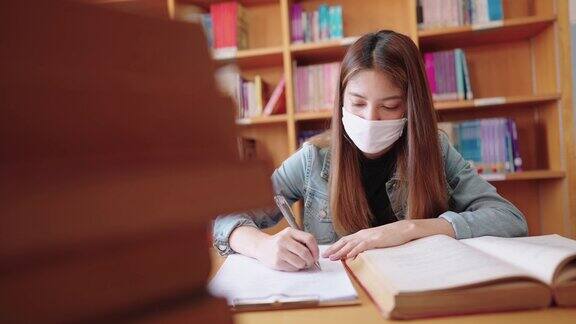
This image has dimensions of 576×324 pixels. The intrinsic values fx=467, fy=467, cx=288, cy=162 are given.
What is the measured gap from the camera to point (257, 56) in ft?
8.25

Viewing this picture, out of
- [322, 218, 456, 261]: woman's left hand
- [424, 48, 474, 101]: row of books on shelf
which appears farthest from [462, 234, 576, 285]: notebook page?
[424, 48, 474, 101]: row of books on shelf

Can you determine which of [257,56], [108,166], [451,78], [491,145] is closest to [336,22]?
[257,56]

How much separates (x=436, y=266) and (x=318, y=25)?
2066mm

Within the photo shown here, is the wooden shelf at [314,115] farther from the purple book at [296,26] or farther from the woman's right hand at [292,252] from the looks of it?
the woman's right hand at [292,252]

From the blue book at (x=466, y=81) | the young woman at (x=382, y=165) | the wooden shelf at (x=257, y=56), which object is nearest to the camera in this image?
the young woman at (x=382, y=165)

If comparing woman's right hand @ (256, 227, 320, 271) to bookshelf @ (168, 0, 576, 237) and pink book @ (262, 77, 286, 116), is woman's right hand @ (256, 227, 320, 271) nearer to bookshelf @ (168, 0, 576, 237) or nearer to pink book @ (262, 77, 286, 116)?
bookshelf @ (168, 0, 576, 237)

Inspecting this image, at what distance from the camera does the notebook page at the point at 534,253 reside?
22.4 inches

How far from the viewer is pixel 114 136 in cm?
23

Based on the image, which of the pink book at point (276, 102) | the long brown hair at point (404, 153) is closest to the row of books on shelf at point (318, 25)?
the pink book at point (276, 102)

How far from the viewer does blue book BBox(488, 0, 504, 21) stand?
2291mm

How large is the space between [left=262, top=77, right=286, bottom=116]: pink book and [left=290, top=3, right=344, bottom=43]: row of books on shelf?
0.26 meters

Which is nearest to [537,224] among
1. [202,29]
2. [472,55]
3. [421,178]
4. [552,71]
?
[552,71]

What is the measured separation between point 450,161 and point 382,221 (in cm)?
27

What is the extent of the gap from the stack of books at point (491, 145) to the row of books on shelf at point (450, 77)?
0.49 ft
